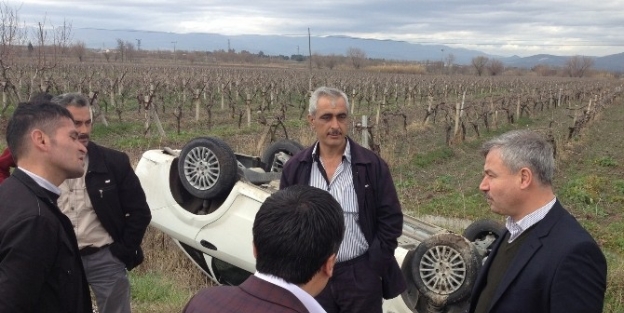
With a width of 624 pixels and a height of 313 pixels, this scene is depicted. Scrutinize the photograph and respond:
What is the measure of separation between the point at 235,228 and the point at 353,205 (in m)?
1.88

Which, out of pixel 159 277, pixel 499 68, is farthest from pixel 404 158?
pixel 499 68

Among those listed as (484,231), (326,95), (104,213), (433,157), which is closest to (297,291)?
(326,95)

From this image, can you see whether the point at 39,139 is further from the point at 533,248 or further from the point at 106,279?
the point at 533,248

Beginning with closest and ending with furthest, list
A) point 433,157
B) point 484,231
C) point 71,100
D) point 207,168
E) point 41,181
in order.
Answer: point 41,181
point 71,100
point 207,168
point 484,231
point 433,157

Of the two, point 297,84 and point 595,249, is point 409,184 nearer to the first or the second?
point 595,249

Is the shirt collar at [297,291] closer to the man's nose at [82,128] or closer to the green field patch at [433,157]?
the man's nose at [82,128]

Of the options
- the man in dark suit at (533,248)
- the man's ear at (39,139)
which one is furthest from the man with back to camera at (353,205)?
the man's ear at (39,139)

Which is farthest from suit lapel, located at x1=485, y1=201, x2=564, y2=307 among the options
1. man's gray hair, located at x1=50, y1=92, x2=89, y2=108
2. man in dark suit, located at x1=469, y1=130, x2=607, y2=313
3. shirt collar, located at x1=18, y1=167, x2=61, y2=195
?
man's gray hair, located at x1=50, y1=92, x2=89, y2=108

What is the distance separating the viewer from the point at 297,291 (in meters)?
1.73

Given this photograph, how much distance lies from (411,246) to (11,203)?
325 cm

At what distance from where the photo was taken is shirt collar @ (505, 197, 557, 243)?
2621 millimetres

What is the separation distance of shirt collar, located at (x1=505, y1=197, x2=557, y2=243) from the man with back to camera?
827mm

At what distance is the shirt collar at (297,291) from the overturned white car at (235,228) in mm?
2874

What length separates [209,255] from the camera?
536 centimetres
